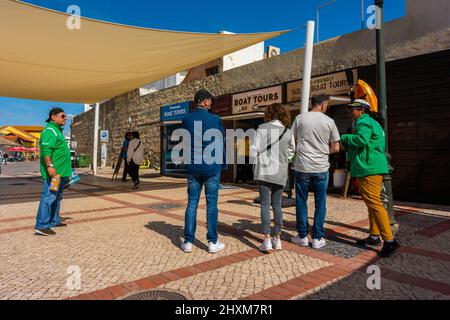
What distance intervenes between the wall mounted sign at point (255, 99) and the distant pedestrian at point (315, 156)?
6402mm

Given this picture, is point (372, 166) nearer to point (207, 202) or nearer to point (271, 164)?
point (271, 164)

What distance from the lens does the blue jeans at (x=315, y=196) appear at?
11.9ft

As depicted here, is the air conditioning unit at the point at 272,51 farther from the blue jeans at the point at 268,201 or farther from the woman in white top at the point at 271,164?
the blue jeans at the point at 268,201

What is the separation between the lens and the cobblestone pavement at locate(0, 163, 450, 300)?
8.50 feet

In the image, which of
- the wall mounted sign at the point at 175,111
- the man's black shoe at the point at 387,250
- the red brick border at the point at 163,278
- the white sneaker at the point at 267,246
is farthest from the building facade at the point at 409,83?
the wall mounted sign at the point at 175,111

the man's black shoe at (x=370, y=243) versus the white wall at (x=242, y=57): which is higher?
the white wall at (x=242, y=57)

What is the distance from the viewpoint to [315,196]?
12.2 ft

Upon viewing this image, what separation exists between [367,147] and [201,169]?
6.11ft

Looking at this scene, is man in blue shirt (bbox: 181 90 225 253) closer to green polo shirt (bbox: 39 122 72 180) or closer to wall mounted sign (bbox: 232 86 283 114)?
green polo shirt (bbox: 39 122 72 180)

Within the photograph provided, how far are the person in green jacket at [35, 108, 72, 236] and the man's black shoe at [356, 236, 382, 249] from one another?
4066 millimetres

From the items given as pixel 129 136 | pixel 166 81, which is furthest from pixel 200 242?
pixel 166 81

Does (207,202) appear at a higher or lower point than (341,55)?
lower

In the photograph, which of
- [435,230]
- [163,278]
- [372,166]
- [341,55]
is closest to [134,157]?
[341,55]
